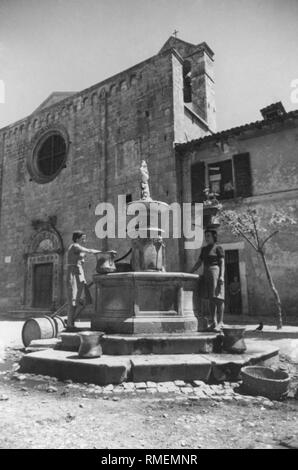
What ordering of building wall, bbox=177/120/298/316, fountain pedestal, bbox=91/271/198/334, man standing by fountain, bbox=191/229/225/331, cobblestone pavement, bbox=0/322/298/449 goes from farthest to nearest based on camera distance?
building wall, bbox=177/120/298/316
man standing by fountain, bbox=191/229/225/331
fountain pedestal, bbox=91/271/198/334
cobblestone pavement, bbox=0/322/298/449

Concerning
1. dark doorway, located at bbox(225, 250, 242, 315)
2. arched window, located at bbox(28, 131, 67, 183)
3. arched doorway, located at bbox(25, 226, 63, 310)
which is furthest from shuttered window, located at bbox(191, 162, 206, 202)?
arched window, located at bbox(28, 131, 67, 183)

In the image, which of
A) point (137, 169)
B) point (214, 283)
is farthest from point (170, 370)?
point (137, 169)

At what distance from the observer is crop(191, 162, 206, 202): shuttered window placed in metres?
14.1

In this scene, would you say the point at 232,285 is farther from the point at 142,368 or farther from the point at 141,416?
the point at 141,416

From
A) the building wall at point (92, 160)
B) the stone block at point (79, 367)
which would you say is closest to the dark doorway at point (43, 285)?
the building wall at point (92, 160)

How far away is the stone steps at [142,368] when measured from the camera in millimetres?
4418

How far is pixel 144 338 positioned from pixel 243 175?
32.2 ft

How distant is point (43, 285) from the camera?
17156mm

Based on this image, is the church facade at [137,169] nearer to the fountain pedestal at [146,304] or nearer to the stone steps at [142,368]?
the fountain pedestal at [146,304]

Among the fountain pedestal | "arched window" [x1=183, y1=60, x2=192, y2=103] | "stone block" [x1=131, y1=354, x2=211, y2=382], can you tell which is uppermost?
"arched window" [x1=183, y1=60, x2=192, y2=103]

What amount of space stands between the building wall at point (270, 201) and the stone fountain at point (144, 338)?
6.38 m

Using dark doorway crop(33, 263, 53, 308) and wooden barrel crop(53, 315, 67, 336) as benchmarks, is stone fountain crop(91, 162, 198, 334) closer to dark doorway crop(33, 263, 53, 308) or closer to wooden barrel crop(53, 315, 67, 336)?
wooden barrel crop(53, 315, 67, 336)

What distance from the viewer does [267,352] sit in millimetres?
5352
